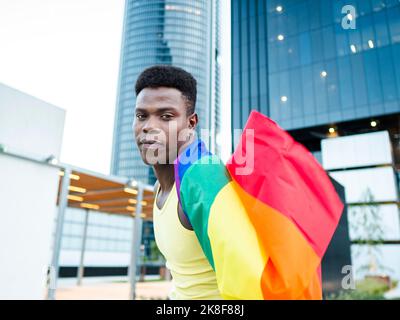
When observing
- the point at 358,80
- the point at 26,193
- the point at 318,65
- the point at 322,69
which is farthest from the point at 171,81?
the point at 318,65

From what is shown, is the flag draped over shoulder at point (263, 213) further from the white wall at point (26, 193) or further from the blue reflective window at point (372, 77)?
the blue reflective window at point (372, 77)

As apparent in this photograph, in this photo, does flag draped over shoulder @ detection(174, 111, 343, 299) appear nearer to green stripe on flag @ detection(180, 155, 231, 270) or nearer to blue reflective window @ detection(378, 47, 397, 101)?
green stripe on flag @ detection(180, 155, 231, 270)

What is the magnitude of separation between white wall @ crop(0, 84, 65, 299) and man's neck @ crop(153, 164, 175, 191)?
6.64 meters

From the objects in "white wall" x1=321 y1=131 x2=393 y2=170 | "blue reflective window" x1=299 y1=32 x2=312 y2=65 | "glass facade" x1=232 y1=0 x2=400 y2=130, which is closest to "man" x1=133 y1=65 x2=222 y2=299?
"glass facade" x1=232 y1=0 x2=400 y2=130

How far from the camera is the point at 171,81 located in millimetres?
1234

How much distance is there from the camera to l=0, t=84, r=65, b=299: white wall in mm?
6914

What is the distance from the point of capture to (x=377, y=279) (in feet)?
49.9

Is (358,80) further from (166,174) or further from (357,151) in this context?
(166,174)

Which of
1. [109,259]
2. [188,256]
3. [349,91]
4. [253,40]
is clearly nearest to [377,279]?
[349,91]

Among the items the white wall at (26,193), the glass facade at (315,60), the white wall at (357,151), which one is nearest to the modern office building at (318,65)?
the glass facade at (315,60)

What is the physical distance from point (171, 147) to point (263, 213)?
524mm

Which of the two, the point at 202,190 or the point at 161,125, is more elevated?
the point at 161,125

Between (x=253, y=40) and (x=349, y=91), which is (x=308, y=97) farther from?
(x=253, y=40)

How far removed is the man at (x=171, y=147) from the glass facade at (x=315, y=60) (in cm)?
1429
